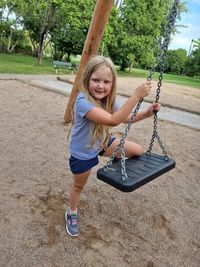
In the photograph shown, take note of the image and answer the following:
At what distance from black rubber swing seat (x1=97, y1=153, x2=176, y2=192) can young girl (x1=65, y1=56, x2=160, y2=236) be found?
0.58ft

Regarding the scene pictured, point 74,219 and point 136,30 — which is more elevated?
point 136,30

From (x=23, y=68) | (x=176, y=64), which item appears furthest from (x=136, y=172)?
(x=176, y=64)

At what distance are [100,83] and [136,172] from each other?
2.20 feet

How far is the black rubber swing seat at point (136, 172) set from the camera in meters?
2.06

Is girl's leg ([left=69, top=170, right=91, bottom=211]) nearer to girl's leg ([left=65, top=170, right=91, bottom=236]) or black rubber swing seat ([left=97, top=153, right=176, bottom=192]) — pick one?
girl's leg ([left=65, top=170, right=91, bottom=236])

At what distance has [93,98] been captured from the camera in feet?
7.26

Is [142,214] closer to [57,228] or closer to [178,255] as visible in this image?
[178,255]

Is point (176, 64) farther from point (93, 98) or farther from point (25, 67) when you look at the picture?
point (93, 98)

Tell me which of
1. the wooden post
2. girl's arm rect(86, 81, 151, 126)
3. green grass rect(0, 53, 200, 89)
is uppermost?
the wooden post

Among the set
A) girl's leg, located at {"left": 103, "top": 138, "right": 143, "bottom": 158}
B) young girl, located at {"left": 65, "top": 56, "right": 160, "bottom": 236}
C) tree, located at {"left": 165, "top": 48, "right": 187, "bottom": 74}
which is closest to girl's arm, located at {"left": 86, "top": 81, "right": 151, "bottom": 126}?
young girl, located at {"left": 65, "top": 56, "right": 160, "bottom": 236}

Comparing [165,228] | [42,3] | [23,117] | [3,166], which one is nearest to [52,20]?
[42,3]

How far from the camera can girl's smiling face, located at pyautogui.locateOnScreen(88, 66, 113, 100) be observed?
216 centimetres

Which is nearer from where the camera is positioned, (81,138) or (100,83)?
(100,83)

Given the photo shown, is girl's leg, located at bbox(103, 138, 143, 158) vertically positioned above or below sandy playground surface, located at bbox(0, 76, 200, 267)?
above
